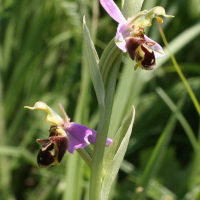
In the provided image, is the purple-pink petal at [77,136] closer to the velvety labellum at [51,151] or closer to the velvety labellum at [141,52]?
the velvety labellum at [51,151]

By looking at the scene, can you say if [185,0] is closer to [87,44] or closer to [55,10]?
[55,10]

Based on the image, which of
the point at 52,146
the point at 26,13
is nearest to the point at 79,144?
the point at 52,146

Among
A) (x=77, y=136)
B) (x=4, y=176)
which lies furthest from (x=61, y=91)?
(x=77, y=136)

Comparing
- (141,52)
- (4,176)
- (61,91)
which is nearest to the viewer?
(141,52)

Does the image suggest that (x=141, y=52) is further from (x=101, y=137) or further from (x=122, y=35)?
(x=101, y=137)

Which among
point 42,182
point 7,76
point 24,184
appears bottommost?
point 24,184

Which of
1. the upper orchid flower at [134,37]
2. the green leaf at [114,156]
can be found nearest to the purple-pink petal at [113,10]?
the upper orchid flower at [134,37]
